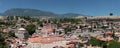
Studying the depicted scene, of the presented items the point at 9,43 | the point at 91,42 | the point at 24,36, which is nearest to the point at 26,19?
the point at 24,36

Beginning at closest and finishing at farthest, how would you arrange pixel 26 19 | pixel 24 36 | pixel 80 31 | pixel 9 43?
1. pixel 9 43
2. pixel 24 36
3. pixel 80 31
4. pixel 26 19

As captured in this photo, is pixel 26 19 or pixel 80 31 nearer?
pixel 80 31

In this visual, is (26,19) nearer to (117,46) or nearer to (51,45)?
(51,45)

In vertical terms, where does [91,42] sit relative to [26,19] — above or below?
above

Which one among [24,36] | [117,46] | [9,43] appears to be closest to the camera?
[117,46]

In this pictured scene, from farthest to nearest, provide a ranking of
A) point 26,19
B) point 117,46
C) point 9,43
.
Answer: point 26,19 < point 9,43 < point 117,46

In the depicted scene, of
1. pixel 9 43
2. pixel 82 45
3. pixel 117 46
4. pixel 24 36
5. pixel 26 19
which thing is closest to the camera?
pixel 117 46

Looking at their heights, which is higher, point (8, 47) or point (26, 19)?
point (8, 47)

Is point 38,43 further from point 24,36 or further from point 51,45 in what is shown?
point 24,36

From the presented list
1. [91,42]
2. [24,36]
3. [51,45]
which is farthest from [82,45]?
Answer: [24,36]
